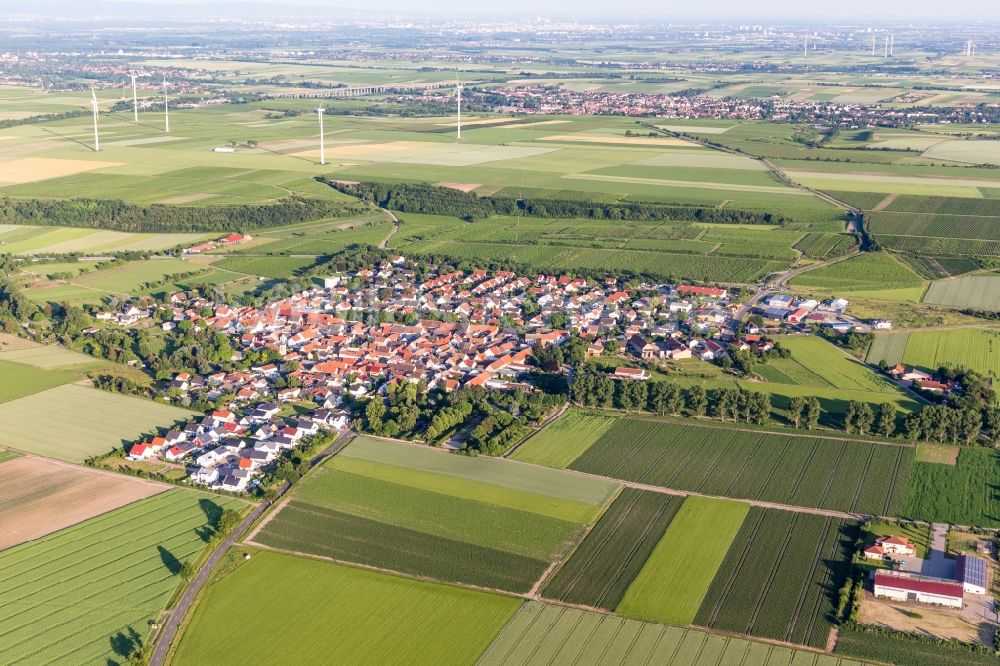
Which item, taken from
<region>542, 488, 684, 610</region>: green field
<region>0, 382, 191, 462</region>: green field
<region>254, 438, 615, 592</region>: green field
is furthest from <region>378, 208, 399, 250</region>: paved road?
<region>542, 488, 684, 610</region>: green field

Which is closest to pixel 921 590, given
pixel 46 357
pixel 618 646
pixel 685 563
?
pixel 685 563

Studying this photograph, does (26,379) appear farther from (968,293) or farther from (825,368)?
(968,293)

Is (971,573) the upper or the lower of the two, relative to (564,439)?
upper

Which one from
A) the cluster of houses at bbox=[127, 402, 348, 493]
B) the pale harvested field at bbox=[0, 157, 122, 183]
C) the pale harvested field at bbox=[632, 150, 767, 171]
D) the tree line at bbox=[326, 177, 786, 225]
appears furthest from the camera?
the pale harvested field at bbox=[632, 150, 767, 171]

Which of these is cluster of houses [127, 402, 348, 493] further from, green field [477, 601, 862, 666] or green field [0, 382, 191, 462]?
green field [477, 601, 862, 666]

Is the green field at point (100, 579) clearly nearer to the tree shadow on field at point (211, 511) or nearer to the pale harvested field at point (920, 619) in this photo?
the tree shadow on field at point (211, 511)

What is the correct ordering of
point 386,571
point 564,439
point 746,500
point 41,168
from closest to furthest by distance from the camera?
1. point 386,571
2. point 746,500
3. point 564,439
4. point 41,168
